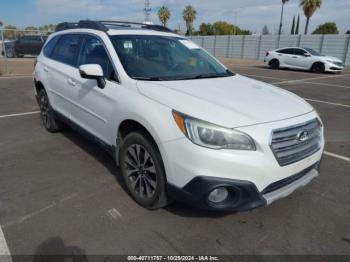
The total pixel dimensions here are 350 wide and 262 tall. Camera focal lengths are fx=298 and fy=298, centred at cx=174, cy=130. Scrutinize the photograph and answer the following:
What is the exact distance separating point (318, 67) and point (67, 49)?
16647mm

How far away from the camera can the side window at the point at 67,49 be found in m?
4.16

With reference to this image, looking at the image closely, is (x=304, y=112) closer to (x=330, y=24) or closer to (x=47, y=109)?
(x=47, y=109)

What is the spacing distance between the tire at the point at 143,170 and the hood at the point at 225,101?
17.3 inches

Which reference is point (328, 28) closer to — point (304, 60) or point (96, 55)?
point (304, 60)

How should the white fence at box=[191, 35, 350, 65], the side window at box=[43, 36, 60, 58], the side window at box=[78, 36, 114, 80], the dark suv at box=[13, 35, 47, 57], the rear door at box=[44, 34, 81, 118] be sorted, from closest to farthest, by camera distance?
the side window at box=[78, 36, 114, 80] → the rear door at box=[44, 34, 81, 118] → the side window at box=[43, 36, 60, 58] → the dark suv at box=[13, 35, 47, 57] → the white fence at box=[191, 35, 350, 65]

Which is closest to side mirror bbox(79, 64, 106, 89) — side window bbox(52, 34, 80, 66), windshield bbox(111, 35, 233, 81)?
windshield bbox(111, 35, 233, 81)

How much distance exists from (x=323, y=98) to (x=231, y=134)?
809cm

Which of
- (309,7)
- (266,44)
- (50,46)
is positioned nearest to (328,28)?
(309,7)

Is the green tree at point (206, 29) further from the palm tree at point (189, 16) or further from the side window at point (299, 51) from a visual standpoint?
the side window at point (299, 51)

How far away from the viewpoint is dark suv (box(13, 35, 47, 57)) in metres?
21.1

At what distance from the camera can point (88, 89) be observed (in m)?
3.60

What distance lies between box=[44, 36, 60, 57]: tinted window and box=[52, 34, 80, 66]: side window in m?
0.18

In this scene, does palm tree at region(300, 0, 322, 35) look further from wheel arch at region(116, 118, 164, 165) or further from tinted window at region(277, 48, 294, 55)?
wheel arch at region(116, 118, 164, 165)

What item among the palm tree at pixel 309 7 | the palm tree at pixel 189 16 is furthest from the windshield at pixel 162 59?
the palm tree at pixel 189 16
